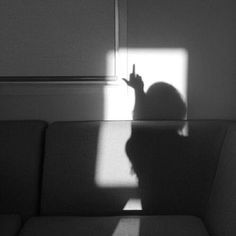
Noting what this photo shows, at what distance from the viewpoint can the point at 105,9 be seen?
1294mm

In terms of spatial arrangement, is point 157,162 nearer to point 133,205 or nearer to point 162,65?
point 133,205

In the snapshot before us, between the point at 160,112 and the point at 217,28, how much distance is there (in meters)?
0.37

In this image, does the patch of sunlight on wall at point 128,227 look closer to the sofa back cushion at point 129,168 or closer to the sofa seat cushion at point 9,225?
the sofa back cushion at point 129,168

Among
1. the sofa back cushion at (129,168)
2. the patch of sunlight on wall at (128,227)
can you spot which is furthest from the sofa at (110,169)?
the patch of sunlight on wall at (128,227)

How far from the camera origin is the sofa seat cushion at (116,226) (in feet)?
3.41

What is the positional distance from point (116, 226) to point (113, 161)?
0.76ft

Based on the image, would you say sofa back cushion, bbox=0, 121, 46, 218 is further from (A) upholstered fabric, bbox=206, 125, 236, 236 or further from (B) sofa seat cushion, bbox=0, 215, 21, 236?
(A) upholstered fabric, bbox=206, 125, 236, 236

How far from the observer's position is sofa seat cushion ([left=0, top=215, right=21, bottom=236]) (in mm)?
1058

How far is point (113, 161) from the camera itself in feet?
4.03

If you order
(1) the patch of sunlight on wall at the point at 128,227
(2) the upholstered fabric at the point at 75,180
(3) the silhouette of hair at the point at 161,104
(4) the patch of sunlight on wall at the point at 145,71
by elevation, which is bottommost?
(1) the patch of sunlight on wall at the point at 128,227

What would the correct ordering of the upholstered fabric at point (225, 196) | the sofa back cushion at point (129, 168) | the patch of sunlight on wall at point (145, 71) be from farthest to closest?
1. the patch of sunlight on wall at point (145, 71)
2. the sofa back cushion at point (129, 168)
3. the upholstered fabric at point (225, 196)

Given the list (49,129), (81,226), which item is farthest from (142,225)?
(49,129)

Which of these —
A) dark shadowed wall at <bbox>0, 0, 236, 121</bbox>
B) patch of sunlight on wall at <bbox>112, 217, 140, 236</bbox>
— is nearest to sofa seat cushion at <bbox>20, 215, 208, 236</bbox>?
patch of sunlight on wall at <bbox>112, 217, 140, 236</bbox>

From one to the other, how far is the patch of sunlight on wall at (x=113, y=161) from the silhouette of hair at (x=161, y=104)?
0.15 metres
